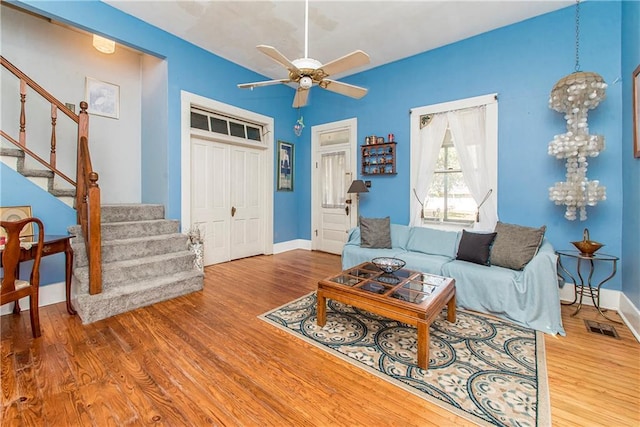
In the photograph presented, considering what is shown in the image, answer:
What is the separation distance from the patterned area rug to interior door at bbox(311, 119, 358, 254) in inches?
102

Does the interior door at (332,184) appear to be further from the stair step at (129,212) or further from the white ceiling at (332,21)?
the stair step at (129,212)

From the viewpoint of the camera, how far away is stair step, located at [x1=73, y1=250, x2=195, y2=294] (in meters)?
2.89

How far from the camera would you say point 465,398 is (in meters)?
1.68

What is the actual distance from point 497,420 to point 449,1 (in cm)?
400

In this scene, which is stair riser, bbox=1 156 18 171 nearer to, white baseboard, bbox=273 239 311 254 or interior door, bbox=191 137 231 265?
interior door, bbox=191 137 231 265

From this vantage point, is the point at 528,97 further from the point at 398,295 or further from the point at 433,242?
the point at 398,295

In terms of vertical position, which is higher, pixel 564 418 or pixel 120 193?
pixel 120 193

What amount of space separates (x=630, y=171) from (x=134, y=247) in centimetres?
546

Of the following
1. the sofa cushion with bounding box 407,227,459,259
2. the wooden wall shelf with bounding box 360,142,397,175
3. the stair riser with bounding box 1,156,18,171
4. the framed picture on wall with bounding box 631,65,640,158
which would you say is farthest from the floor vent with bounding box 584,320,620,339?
the stair riser with bounding box 1,156,18,171

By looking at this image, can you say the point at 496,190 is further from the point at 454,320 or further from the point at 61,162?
the point at 61,162

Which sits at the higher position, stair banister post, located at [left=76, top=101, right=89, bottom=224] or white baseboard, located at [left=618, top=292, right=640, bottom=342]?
stair banister post, located at [left=76, top=101, right=89, bottom=224]

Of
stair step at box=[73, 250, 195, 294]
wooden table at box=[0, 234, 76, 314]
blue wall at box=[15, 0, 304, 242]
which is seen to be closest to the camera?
wooden table at box=[0, 234, 76, 314]

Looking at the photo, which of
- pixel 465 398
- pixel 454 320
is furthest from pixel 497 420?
pixel 454 320

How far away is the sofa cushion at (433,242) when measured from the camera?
11.8 ft
